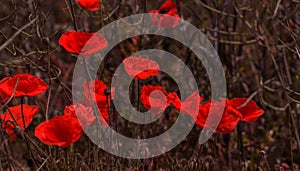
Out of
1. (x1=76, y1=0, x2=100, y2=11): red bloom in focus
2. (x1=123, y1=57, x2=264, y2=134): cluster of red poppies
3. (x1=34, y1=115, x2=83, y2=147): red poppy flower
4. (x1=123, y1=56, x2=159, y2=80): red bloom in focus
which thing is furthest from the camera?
(x1=76, y1=0, x2=100, y2=11): red bloom in focus

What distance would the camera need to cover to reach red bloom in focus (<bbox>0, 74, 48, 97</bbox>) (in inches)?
52.4

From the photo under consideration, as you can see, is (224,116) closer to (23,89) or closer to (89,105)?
(89,105)

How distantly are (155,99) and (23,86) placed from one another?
35 cm

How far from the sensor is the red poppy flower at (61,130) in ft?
3.93

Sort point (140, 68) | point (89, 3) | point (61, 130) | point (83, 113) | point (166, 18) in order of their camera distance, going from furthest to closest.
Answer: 1. point (166, 18)
2. point (89, 3)
3. point (140, 68)
4. point (83, 113)
5. point (61, 130)

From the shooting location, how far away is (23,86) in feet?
4.41

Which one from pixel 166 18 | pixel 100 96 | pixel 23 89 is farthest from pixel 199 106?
pixel 166 18

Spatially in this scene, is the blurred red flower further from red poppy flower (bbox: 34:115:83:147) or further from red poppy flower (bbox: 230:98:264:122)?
red poppy flower (bbox: 34:115:83:147)

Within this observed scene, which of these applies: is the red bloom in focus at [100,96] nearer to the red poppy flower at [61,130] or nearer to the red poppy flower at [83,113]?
the red poppy flower at [83,113]

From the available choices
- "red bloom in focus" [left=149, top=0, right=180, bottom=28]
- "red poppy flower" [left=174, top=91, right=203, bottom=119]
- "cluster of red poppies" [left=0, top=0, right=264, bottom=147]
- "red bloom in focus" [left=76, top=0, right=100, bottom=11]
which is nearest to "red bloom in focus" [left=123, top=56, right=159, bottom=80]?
"cluster of red poppies" [left=0, top=0, right=264, bottom=147]

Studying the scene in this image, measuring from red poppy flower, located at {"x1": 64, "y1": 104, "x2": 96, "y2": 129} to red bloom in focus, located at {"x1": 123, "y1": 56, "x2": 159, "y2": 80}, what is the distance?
16 cm

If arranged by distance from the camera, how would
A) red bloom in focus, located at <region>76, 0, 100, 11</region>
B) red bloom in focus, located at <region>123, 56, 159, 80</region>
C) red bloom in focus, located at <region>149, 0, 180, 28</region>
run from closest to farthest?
red bloom in focus, located at <region>123, 56, 159, 80</region> → red bloom in focus, located at <region>76, 0, 100, 11</region> → red bloom in focus, located at <region>149, 0, 180, 28</region>

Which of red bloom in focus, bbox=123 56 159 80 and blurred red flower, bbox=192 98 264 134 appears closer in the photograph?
blurred red flower, bbox=192 98 264 134

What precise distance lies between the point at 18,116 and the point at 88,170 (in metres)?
0.28
